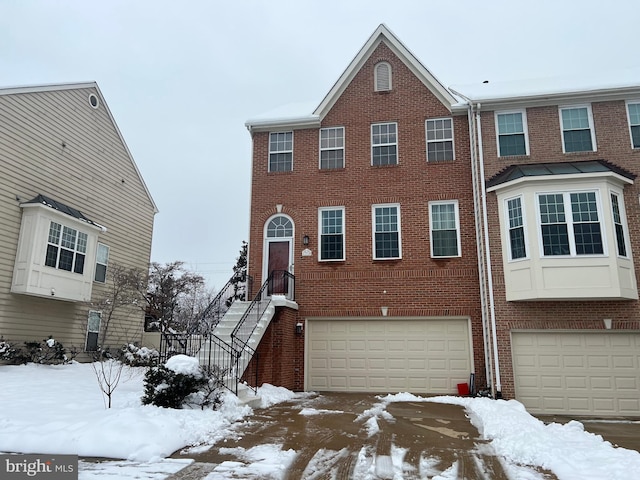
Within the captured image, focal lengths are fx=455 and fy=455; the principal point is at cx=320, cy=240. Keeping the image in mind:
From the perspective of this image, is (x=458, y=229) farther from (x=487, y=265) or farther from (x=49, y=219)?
(x=49, y=219)

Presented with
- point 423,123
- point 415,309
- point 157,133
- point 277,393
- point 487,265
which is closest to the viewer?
point 277,393

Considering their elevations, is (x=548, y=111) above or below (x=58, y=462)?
above

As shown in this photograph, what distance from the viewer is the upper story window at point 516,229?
12609 millimetres

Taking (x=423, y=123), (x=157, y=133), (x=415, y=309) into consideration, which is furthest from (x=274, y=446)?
(x=157, y=133)

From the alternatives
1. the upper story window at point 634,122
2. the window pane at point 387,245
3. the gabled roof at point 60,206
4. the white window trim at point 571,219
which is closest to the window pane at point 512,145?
the white window trim at point 571,219

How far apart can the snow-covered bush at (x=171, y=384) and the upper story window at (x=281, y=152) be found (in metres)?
9.15

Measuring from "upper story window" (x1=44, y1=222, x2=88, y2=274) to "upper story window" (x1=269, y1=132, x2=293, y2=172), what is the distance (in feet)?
23.6

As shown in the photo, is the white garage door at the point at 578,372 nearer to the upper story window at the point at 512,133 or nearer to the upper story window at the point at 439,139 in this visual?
the upper story window at the point at 512,133

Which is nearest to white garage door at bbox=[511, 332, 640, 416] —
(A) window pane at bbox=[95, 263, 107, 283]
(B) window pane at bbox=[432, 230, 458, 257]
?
(B) window pane at bbox=[432, 230, 458, 257]

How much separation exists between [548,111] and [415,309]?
24.0 feet

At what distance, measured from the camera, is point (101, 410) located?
7859 mm

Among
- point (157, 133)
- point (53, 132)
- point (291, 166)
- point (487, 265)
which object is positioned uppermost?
point (157, 133)

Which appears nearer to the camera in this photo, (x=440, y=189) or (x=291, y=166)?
(x=440, y=189)

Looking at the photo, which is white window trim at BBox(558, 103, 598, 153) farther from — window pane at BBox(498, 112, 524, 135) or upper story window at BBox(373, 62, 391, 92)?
upper story window at BBox(373, 62, 391, 92)
